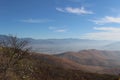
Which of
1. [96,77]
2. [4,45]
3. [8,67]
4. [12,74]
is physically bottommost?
[96,77]

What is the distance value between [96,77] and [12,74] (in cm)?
3017

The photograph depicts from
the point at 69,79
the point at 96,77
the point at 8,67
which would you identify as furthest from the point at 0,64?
the point at 96,77

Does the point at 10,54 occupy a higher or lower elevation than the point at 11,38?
lower

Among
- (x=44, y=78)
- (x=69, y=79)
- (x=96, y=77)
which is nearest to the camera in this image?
(x=44, y=78)

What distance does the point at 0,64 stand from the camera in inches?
747

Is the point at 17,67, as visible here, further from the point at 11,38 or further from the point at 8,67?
the point at 11,38

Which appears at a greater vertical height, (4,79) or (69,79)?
(4,79)

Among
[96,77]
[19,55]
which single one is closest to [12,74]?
[19,55]

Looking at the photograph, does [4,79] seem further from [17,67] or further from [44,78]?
[44,78]

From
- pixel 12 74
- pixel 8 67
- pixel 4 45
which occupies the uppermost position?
pixel 4 45

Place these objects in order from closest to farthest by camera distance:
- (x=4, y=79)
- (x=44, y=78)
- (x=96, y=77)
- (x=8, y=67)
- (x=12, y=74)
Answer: (x=8, y=67) → (x=4, y=79) → (x=12, y=74) → (x=44, y=78) → (x=96, y=77)

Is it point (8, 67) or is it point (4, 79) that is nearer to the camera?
point (8, 67)

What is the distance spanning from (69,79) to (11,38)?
97.1ft

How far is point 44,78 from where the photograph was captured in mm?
42625
